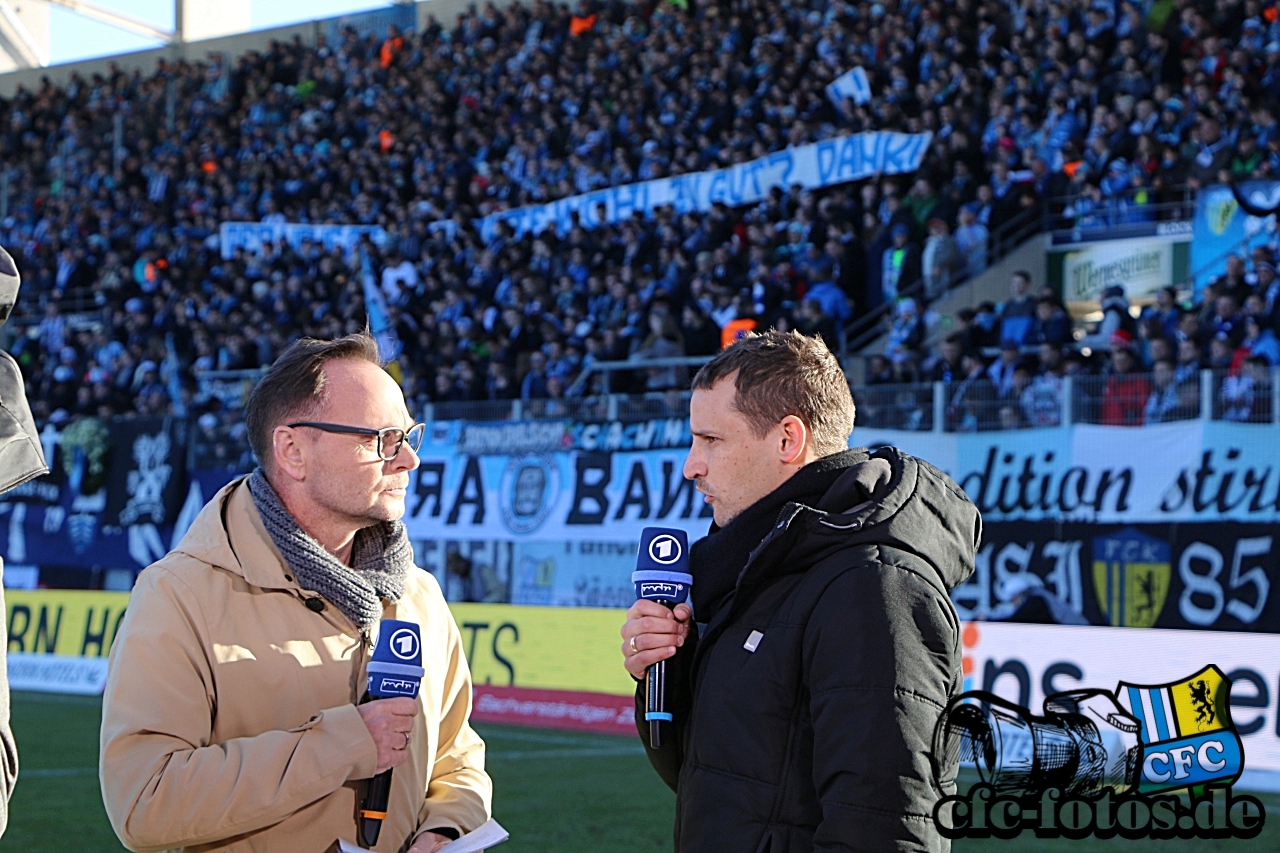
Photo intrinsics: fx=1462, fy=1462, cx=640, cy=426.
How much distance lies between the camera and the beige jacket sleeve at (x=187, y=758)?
262 centimetres

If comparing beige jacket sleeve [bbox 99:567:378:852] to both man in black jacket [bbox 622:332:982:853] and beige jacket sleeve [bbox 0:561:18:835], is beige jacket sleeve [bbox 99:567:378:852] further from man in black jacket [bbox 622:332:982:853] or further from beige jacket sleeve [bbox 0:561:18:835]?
man in black jacket [bbox 622:332:982:853]

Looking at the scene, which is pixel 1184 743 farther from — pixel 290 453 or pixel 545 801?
pixel 545 801

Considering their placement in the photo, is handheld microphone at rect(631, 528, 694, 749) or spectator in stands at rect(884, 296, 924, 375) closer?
handheld microphone at rect(631, 528, 694, 749)

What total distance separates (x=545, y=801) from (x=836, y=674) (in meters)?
6.58

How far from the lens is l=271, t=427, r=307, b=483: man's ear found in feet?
9.71

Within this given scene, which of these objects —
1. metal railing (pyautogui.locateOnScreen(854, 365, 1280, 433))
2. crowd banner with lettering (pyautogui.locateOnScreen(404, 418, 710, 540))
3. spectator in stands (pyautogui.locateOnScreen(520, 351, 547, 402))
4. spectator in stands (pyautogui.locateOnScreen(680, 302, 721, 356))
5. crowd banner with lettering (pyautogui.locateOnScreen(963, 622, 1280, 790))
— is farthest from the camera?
spectator in stands (pyautogui.locateOnScreen(520, 351, 547, 402))

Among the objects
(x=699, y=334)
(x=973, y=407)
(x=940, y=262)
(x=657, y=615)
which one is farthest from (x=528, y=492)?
(x=657, y=615)

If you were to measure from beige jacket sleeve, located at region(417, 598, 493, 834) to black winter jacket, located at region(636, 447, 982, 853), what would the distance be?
513mm

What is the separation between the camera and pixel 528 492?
15.0 meters

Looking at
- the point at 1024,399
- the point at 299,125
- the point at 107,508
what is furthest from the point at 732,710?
the point at 299,125

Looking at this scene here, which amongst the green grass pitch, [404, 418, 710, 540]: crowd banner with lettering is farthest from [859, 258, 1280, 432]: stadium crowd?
the green grass pitch

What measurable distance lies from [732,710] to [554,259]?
1730 cm

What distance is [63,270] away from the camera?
26.7 metres

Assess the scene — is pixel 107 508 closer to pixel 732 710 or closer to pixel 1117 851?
pixel 1117 851
